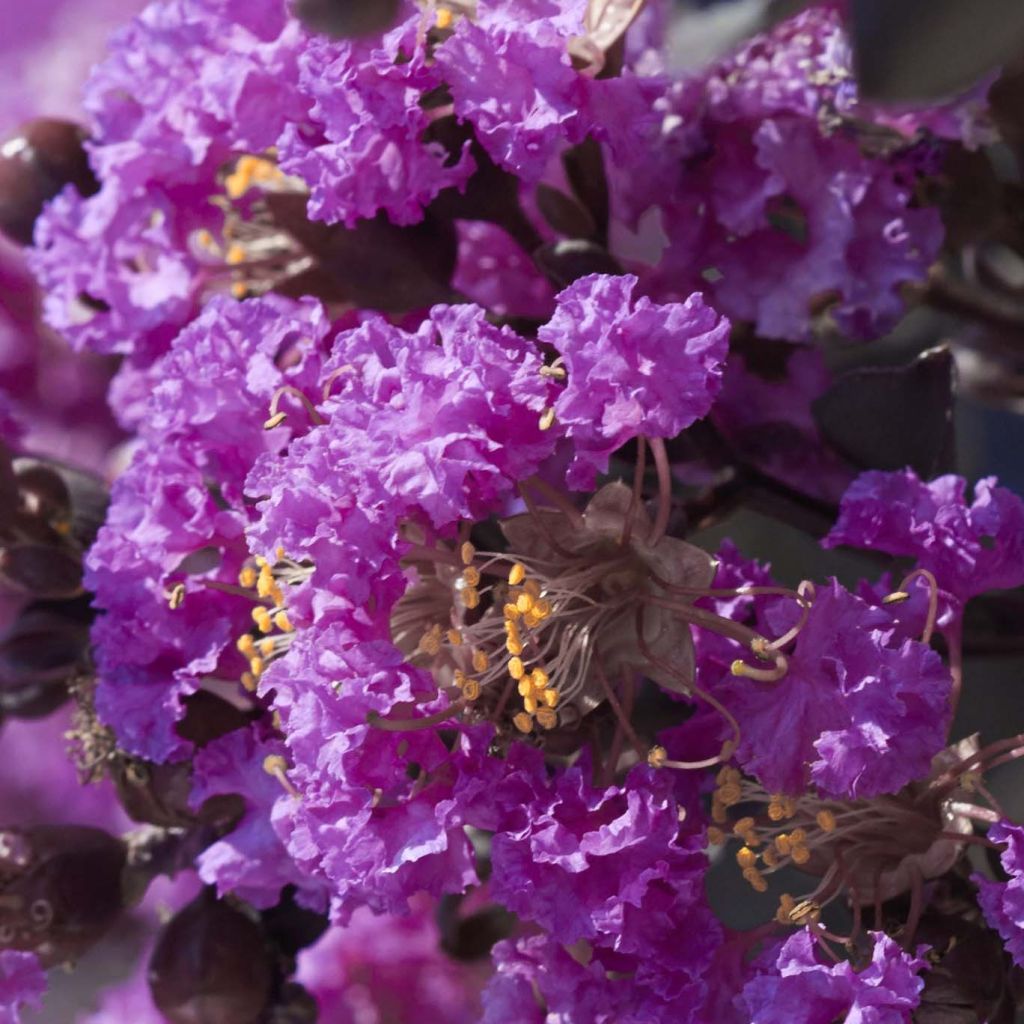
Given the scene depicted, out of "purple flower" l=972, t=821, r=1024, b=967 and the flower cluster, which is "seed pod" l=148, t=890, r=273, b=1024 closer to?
the flower cluster

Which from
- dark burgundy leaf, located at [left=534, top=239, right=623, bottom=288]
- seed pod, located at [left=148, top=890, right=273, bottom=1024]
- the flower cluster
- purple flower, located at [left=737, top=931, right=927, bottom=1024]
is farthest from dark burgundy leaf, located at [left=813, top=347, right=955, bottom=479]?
seed pod, located at [left=148, top=890, right=273, bottom=1024]

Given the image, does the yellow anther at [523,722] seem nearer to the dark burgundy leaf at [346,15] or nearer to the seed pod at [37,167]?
the dark burgundy leaf at [346,15]

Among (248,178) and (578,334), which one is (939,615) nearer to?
(578,334)

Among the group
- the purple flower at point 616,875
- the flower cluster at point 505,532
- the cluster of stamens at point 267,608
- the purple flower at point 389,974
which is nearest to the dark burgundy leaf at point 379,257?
the flower cluster at point 505,532

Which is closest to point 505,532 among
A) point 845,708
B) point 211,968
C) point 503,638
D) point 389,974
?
point 503,638

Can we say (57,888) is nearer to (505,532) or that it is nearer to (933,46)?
(505,532)

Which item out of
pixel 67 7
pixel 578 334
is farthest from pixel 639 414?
pixel 67 7
